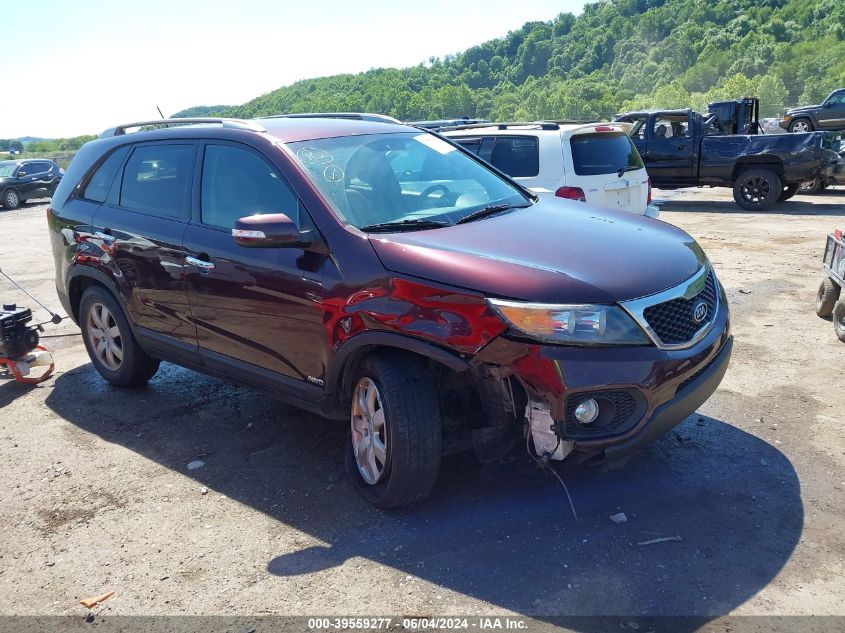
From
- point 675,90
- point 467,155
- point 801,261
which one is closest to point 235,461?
point 467,155

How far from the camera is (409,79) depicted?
108000 millimetres

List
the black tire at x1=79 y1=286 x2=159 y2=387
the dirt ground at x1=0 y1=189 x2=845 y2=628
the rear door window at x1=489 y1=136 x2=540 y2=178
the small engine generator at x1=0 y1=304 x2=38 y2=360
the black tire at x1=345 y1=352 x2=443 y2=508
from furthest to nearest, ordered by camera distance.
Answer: the rear door window at x1=489 y1=136 x2=540 y2=178, the small engine generator at x1=0 y1=304 x2=38 y2=360, the black tire at x1=79 y1=286 x2=159 y2=387, the black tire at x1=345 y1=352 x2=443 y2=508, the dirt ground at x1=0 y1=189 x2=845 y2=628

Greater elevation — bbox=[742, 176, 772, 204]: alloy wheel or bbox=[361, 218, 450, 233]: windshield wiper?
bbox=[361, 218, 450, 233]: windshield wiper

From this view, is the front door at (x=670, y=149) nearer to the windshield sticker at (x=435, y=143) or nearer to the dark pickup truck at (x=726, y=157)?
the dark pickup truck at (x=726, y=157)

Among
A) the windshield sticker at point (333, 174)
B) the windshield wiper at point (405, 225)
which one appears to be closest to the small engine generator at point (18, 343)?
the windshield sticker at point (333, 174)

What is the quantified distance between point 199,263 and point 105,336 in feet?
5.37

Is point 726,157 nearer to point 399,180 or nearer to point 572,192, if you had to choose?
point 572,192

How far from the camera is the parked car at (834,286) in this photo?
576cm

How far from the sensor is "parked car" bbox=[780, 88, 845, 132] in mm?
21828

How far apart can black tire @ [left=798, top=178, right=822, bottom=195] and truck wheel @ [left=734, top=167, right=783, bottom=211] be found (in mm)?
634

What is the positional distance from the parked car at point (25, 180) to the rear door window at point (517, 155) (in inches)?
776

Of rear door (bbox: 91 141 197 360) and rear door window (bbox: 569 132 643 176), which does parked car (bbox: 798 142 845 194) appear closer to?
rear door window (bbox: 569 132 643 176)

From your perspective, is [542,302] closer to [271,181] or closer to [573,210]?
[573,210]

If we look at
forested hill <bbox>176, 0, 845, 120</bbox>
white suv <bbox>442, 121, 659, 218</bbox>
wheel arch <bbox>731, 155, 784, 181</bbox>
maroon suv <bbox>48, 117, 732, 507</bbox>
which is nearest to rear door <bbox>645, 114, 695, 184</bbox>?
wheel arch <bbox>731, 155, 784, 181</bbox>
